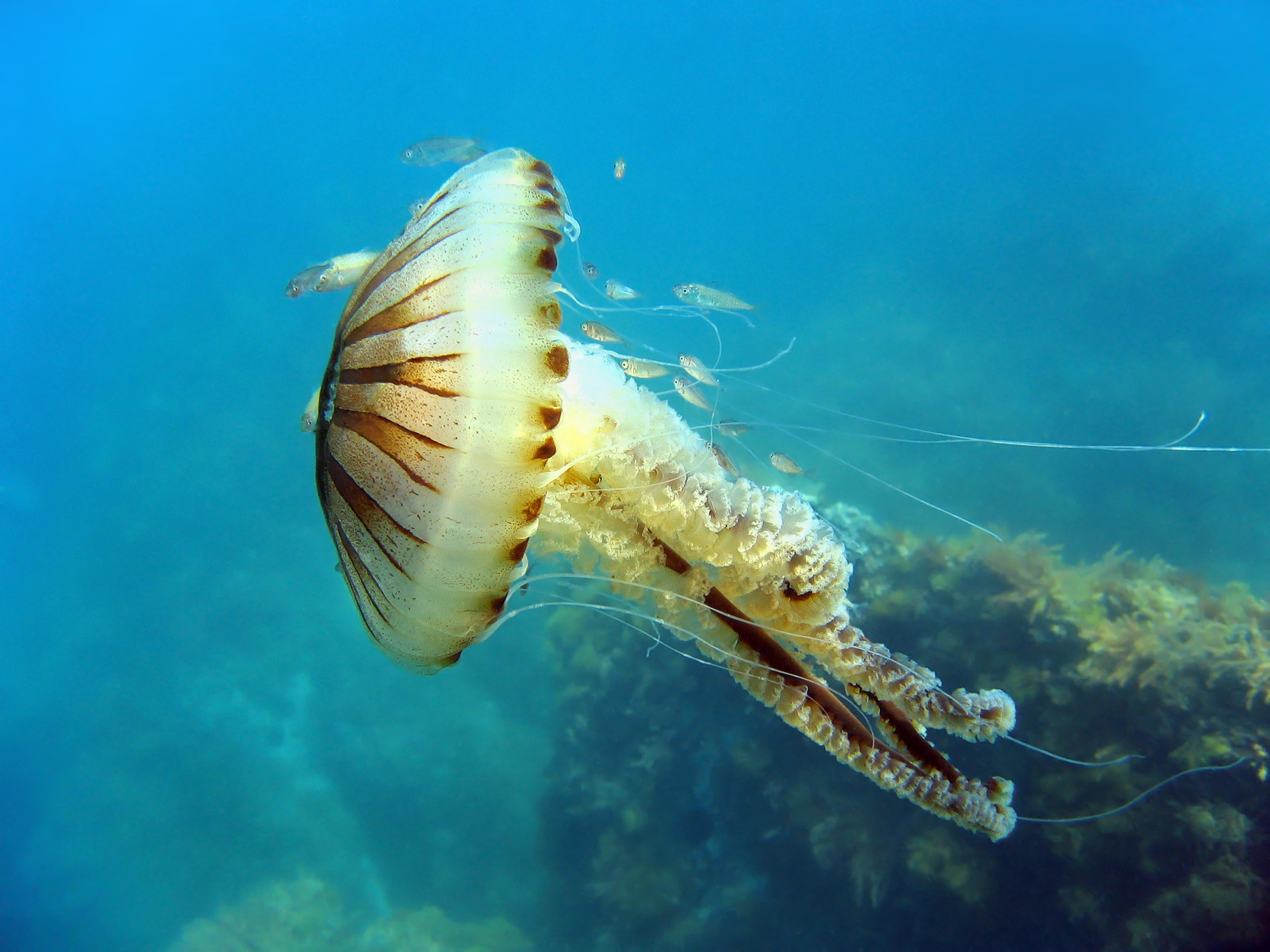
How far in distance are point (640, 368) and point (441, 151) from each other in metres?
5.08

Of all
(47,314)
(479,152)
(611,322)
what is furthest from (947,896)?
(47,314)

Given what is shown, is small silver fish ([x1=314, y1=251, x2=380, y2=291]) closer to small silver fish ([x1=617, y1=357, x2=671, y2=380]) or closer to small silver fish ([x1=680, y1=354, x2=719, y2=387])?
small silver fish ([x1=617, y1=357, x2=671, y2=380])

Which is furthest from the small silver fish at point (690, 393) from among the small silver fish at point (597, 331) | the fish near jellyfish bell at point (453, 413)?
the fish near jellyfish bell at point (453, 413)

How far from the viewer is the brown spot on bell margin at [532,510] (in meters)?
1.58

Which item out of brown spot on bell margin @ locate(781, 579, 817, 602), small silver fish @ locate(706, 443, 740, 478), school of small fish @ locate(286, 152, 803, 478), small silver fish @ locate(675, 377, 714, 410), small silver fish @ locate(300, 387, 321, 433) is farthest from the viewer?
small silver fish @ locate(675, 377, 714, 410)

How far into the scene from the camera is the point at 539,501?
161 centimetres

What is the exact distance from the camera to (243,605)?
11953 millimetres

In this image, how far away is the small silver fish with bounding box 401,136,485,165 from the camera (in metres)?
5.59

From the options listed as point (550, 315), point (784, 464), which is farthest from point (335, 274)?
point (784, 464)

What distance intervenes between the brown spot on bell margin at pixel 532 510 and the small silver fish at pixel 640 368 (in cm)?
106

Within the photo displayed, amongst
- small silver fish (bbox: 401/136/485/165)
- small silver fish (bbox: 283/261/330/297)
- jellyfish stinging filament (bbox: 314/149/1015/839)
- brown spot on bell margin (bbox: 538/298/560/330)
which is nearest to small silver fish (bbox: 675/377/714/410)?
jellyfish stinging filament (bbox: 314/149/1015/839)

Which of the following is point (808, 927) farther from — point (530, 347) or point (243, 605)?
point (243, 605)

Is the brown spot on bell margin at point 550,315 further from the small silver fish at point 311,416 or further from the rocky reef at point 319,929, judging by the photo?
the rocky reef at point 319,929

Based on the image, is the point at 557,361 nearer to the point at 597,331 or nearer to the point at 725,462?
the point at 725,462
